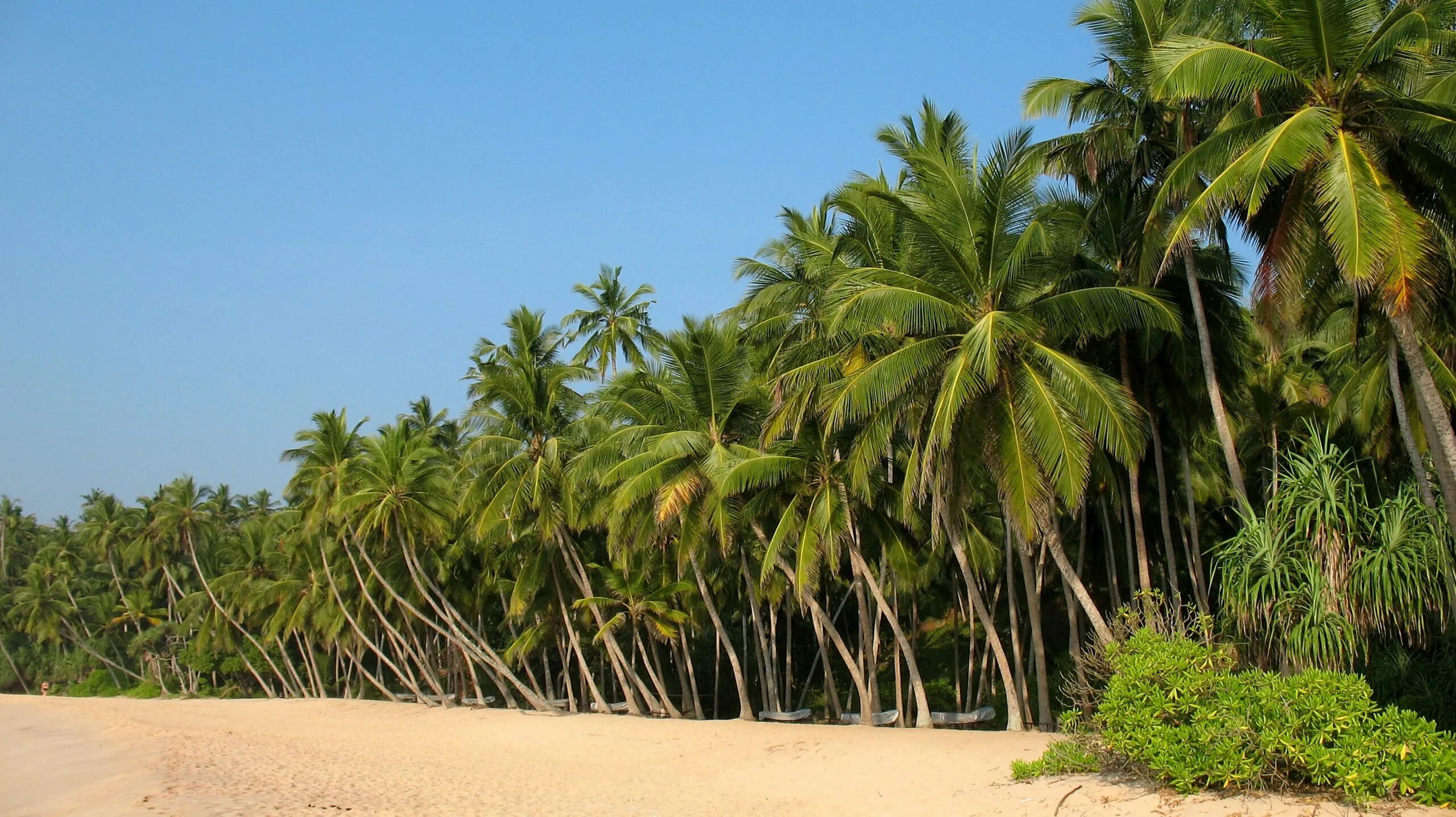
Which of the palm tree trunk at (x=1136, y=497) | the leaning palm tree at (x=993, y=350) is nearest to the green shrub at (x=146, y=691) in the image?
the leaning palm tree at (x=993, y=350)

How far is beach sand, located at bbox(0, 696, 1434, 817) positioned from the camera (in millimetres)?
12086

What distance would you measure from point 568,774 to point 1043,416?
31.9 ft

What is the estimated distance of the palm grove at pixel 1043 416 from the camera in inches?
472

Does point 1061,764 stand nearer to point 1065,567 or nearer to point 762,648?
point 1065,567

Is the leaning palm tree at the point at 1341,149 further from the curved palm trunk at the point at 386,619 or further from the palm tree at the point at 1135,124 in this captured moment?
the curved palm trunk at the point at 386,619

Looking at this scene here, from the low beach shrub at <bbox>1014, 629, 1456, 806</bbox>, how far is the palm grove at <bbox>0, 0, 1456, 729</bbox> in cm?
225

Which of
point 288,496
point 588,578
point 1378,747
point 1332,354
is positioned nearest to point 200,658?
point 288,496

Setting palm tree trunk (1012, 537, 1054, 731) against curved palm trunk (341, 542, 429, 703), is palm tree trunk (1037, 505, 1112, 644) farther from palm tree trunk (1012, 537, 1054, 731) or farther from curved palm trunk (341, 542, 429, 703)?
curved palm trunk (341, 542, 429, 703)

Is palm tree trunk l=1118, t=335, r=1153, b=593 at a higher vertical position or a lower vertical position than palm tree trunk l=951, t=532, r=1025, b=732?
higher

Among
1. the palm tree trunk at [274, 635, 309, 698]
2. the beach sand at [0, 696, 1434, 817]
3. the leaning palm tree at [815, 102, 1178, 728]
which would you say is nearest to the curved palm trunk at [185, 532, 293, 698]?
Result: the palm tree trunk at [274, 635, 309, 698]

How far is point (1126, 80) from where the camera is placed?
16266 millimetres

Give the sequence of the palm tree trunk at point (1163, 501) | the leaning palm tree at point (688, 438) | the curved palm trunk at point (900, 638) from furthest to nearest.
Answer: the leaning palm tree at point (688, 438) < the curved palm trunk at point (900, 638) < the palm tree trunk at point (1163, 501)

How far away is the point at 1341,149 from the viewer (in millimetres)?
11281

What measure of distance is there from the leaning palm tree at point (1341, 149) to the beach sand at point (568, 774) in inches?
217
